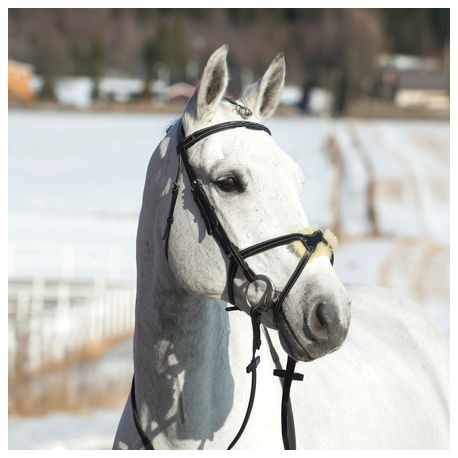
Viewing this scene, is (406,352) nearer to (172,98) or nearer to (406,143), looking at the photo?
(406,143)

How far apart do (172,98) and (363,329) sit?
92.7 meters

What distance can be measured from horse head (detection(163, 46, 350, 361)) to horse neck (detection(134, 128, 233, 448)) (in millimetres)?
181

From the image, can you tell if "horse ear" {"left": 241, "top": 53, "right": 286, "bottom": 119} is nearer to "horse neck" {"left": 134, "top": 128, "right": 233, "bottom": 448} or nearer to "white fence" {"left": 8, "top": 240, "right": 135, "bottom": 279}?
"horse neck" {"left": 134, "top": 128, "right": 233, "bottom": 448}

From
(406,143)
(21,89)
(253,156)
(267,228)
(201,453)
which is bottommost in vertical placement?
(201,453)

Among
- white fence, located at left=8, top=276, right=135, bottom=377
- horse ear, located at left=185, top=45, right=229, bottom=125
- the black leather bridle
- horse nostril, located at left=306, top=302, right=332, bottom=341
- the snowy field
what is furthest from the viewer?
the snowy field

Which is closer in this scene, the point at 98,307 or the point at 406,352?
the point at 406,352

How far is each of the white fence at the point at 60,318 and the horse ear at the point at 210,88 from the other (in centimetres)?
993

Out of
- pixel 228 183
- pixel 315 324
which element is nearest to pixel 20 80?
Result: pixel 228 183

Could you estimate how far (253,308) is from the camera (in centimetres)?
319

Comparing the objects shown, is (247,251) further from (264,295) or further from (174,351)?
(174,351)

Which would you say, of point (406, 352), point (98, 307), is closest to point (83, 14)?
point (98, 307)

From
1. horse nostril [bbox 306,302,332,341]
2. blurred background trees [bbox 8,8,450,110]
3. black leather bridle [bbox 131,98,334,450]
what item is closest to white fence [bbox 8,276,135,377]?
black leather bridle [bbox 131,98,334,450]

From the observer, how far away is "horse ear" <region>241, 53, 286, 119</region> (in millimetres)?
3545

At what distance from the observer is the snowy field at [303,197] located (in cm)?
1802
